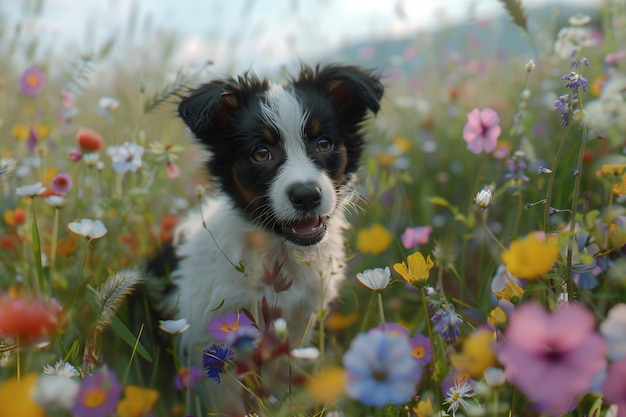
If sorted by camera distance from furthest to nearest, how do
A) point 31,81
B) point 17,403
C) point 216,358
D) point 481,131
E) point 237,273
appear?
point 31,81
point 237,273
point 481,131
point 216,358
point 17,403

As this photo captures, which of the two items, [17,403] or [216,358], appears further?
[216,358]

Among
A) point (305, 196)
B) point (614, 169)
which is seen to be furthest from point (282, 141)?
point (614, 169)

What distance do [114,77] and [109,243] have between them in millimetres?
3060

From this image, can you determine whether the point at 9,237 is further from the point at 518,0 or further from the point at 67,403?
the point at 518,0

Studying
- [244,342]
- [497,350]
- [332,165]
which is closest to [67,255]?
[332,165]

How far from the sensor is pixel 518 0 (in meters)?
1.76

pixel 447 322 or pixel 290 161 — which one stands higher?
pixel 290 161

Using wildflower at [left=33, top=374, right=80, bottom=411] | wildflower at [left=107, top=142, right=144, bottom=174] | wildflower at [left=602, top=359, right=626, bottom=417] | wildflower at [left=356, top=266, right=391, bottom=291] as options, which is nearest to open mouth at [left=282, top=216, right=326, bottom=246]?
wildflower at [left=107, top=142, right=144, bottom=174]

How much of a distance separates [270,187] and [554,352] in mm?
1450

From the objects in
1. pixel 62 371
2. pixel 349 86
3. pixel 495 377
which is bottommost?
pixel 62 371

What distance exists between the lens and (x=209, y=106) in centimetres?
187

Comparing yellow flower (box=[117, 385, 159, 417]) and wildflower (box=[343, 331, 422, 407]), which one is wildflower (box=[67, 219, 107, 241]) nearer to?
yellow flower (box=[117, 385, 159, 417])

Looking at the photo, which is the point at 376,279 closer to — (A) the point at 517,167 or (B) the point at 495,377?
(B) the point at 495,377

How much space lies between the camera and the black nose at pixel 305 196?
6.11 ft
